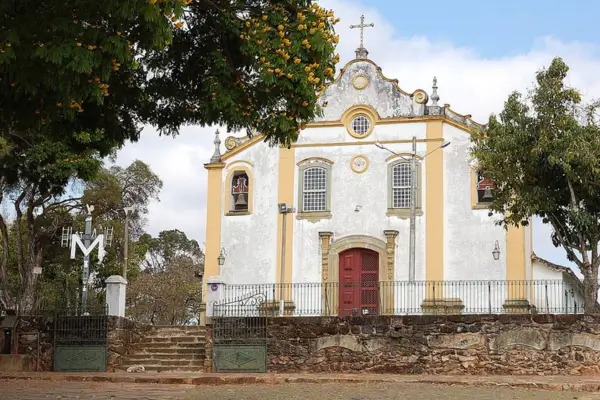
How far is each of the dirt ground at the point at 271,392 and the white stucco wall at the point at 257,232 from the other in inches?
433

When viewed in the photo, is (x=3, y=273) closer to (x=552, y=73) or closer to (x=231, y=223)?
(x=231, y=223)

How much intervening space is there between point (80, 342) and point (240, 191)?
381 inches

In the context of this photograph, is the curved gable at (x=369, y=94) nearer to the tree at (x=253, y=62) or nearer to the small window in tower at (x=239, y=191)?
the small window in tower at (x=239, y=191)

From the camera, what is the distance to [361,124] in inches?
1041

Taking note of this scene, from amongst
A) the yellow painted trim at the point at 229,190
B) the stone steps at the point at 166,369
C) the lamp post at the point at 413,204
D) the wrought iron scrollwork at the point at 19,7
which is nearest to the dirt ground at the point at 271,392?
the stone steps at the point at 166,369

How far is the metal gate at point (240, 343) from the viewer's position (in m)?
17.9

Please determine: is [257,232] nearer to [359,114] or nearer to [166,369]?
[359,114]

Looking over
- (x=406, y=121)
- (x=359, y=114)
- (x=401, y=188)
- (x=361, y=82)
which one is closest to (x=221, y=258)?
(x=401, y=188)

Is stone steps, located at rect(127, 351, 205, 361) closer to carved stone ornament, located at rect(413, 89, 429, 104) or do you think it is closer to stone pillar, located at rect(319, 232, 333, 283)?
stone pillar, located at rect(319, 232, 333, 283)

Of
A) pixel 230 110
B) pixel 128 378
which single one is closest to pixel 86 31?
pixel 230 110

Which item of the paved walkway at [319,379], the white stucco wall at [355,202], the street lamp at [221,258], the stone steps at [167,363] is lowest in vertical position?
the paved walkway at [319,379]

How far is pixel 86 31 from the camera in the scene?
25.0 feet

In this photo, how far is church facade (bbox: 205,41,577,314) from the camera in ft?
81.1

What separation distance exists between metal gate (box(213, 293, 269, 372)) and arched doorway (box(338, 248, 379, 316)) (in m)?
6.86
